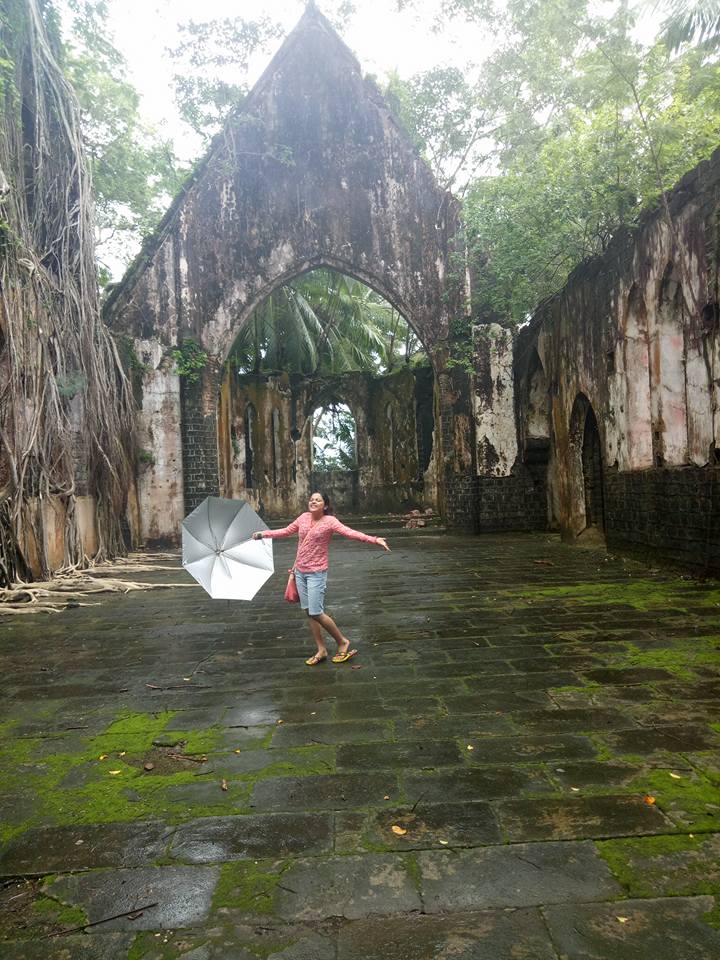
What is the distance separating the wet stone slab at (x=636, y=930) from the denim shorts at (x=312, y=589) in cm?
276

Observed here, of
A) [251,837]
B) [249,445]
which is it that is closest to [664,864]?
[251,837]

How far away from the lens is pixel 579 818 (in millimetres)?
2270

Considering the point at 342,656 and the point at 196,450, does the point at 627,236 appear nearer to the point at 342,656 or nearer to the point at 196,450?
the point at 342,656

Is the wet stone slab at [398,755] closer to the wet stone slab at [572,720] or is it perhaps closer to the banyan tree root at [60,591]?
the wet stone slab at [572,720]

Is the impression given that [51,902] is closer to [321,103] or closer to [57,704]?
[57,704]

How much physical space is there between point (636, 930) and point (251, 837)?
3.84ft

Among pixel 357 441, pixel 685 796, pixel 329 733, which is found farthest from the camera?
pixel 357 441

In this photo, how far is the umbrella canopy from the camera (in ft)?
15.8

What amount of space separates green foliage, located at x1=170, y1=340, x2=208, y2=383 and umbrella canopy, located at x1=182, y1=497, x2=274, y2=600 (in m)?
8.43

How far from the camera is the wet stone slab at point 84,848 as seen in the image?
211 centimetres

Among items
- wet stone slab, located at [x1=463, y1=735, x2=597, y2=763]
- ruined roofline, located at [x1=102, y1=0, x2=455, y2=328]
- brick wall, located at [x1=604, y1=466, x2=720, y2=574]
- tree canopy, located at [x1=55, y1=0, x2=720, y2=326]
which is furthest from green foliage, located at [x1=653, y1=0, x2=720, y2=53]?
wet stone slab, located at [x1=463, y1=735, x2=597, y2=763]

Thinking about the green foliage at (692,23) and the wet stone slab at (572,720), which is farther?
the green foliage at (692,23)

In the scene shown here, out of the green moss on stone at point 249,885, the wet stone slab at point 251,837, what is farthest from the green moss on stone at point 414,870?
the green moss on stone at point 249,885

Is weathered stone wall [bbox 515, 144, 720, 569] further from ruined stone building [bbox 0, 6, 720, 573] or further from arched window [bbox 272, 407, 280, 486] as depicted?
arched window [bbox 272, 407, 280, 486]
